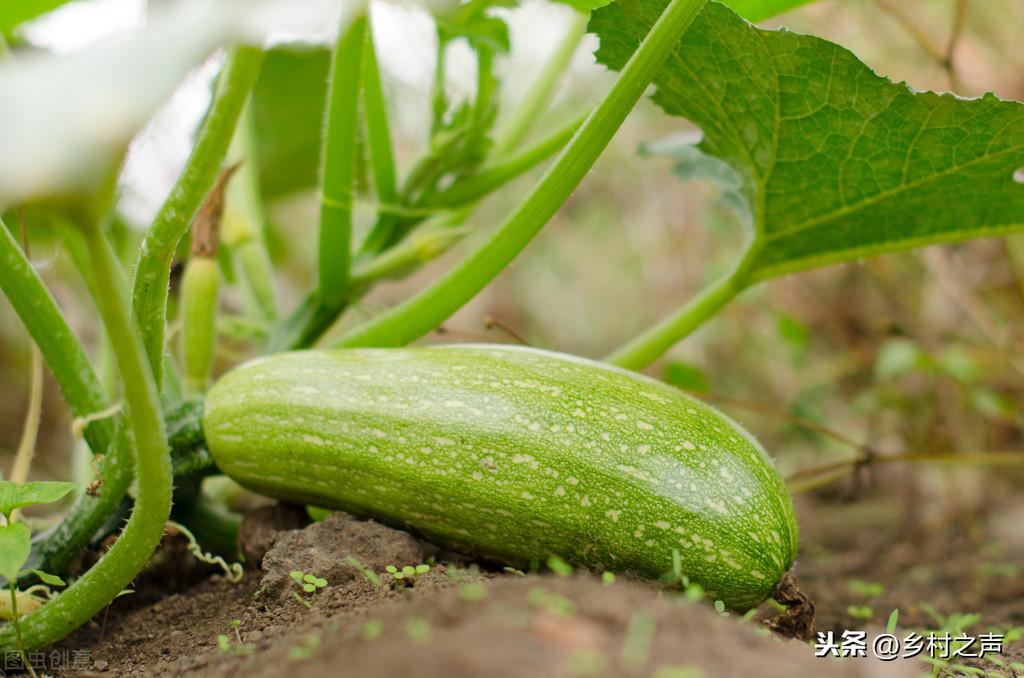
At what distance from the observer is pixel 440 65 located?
166 centimetres

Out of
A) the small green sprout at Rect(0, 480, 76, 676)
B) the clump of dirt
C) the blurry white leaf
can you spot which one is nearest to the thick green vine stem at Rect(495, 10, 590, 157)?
the clump of dirt

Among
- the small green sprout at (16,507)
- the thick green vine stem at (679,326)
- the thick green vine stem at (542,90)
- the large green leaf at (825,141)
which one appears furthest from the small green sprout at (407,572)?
the thick green vine stem at (542,90)

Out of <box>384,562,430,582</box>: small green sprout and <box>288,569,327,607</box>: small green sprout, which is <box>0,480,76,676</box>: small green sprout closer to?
<box>288,569,327,607</box>: small green sprout

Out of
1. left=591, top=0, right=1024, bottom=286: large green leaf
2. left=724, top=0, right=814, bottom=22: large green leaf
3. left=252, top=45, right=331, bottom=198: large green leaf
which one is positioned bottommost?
left=591, top=0, right=1024, bottom=286: large green leaf

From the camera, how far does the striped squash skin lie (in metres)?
1.27

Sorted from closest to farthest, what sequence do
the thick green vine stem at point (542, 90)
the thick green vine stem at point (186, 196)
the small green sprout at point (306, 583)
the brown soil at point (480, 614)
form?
the brown soil at point (480, 614) → the thick green vine stem at point (186, 196) → the small green sprout at point (306, 583) → the thick green vine stem at point (542, 90)

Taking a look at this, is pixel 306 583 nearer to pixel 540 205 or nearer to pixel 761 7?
pixel 540 205

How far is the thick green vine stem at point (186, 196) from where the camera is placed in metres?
0.99

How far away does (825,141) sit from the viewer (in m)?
1.48

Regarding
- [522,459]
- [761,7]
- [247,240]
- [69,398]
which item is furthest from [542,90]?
[69,398]

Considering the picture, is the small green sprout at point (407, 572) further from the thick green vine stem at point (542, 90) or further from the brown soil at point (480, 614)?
the thick green vine stem at point (542, 90)

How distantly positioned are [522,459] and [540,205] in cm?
39

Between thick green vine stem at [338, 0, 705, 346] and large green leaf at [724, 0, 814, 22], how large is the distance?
1.22 feet

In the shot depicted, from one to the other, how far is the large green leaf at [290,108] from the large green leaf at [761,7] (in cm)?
120
